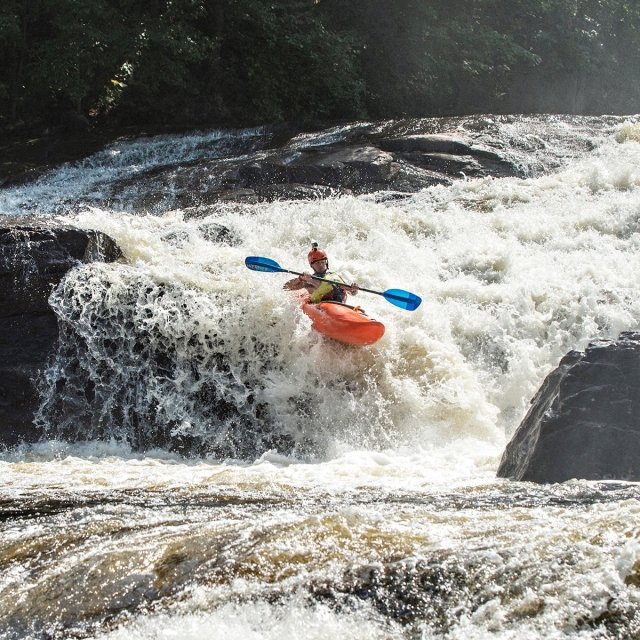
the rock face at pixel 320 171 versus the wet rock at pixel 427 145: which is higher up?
the wet rock at pixel 427 145

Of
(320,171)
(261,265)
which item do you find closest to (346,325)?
(261,265)

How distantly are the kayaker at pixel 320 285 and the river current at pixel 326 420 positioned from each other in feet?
0.70

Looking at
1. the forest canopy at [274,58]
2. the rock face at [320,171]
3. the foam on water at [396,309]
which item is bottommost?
the foam on water at [396,309]

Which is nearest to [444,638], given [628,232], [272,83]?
[628,232]

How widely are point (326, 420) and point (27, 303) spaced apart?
2.63m

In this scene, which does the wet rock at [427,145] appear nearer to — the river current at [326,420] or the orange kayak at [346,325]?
the river current at [326,420]

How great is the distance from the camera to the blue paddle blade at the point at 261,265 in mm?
7090

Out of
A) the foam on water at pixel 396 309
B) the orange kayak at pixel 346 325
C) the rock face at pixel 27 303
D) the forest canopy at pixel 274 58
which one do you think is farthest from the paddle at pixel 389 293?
the forest canopy at pixel 274 58

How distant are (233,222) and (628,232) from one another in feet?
14.5

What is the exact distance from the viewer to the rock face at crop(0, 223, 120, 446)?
20.6 ft

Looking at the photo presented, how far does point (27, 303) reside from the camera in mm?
6562

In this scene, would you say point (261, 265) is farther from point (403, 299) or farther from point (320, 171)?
point (320, 171)

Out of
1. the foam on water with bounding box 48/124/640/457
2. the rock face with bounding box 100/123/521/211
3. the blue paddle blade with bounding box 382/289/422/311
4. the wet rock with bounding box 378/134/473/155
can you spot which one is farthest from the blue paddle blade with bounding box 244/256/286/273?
the wet rock with bounding box 378/134/473/155

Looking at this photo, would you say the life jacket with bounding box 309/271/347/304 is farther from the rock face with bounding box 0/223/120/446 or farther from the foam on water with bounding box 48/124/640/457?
the rock face with bounding box 0/223/120/446
